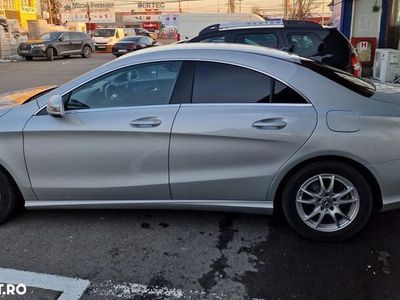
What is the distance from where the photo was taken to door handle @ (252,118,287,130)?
329 centimetres

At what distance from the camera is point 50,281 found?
3000 mm

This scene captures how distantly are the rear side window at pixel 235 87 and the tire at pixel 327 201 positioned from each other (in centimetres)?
60

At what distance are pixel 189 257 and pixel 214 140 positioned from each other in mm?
910

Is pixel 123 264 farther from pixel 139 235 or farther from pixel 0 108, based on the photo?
pixel 0 108

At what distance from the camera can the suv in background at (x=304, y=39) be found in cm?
717

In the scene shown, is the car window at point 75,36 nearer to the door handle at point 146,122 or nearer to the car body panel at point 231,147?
the door handle at point 146,122

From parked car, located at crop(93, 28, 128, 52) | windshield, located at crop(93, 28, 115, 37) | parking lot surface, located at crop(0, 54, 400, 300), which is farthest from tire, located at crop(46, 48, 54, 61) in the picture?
parking lot surface, located at crop(0, 54, 400, 300)

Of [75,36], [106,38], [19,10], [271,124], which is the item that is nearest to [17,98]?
[271,124]

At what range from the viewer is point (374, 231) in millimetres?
3668

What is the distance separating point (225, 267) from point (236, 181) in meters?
0.68

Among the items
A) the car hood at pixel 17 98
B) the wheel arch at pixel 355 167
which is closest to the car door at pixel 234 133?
the wheel arch at pixel 355 167

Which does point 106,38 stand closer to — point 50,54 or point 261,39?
point 50,54

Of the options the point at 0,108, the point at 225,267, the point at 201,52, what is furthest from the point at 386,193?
the point at 0,108

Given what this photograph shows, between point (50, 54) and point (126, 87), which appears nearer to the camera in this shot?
point (126, 87)
